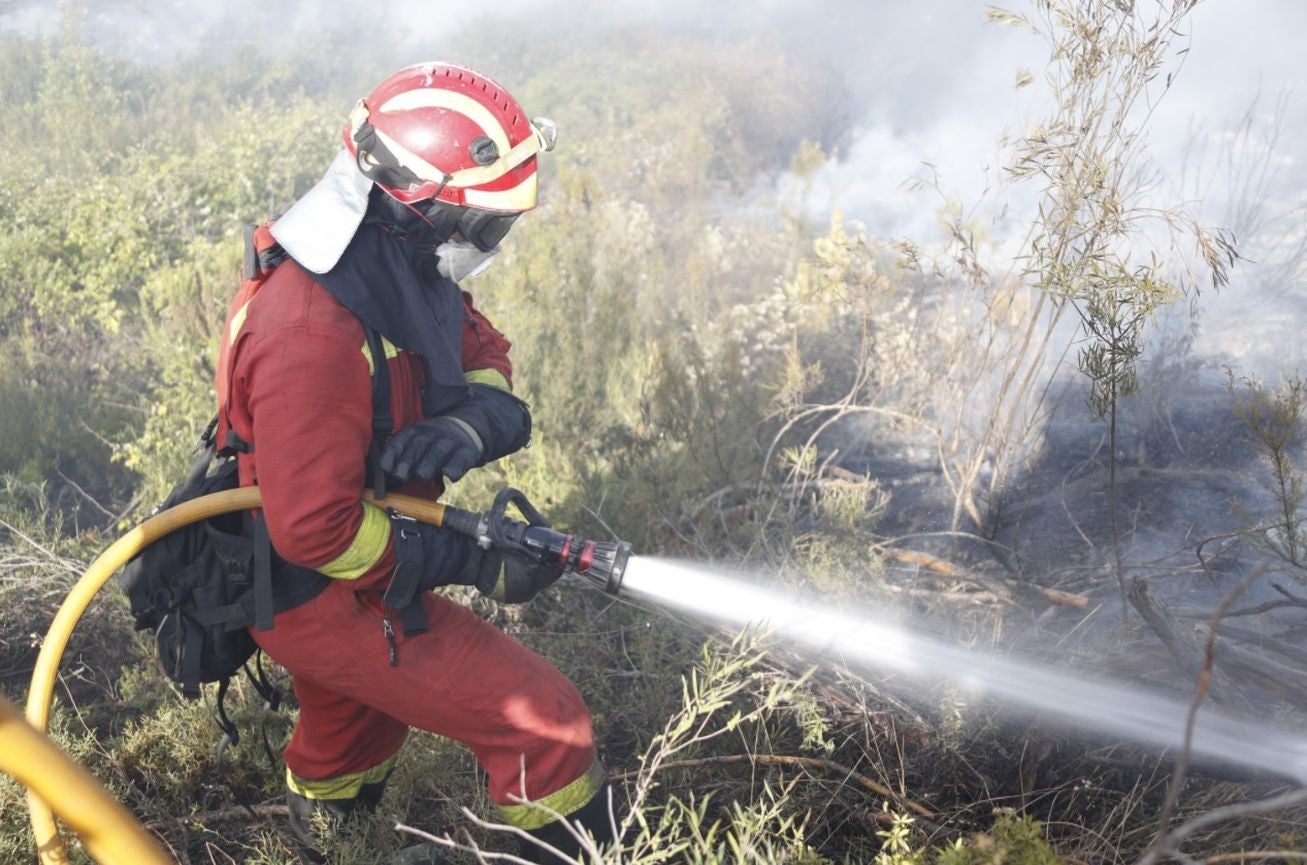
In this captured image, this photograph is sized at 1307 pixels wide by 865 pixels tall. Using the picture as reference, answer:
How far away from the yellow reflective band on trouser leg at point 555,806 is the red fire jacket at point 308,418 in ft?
2.17

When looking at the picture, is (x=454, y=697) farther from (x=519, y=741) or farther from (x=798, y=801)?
(x=798, y=801)

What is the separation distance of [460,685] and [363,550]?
1.35 ft

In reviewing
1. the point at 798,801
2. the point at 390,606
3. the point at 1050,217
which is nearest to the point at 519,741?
the point at 390,606

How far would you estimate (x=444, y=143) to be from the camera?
237 centimetres

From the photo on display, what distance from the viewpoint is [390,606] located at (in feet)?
7.76

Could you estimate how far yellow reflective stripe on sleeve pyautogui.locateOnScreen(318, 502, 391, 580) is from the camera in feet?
7.44

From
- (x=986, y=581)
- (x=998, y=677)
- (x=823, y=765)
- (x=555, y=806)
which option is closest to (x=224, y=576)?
(x=555, y=806)

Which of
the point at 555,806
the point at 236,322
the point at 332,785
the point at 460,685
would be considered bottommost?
the point at 332,785

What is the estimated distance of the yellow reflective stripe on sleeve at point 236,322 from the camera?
2326 millimetres

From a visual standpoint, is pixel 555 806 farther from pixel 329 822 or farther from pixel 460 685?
pixel 329 822

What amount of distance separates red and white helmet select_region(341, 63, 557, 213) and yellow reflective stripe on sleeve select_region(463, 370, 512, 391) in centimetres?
59

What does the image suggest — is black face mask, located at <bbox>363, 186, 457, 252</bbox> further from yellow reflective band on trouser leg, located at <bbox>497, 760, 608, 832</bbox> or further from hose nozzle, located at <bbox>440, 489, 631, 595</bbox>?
yellow reflective band on trouser leg, located at <bbox>497, 760, 608, 832</bbox>

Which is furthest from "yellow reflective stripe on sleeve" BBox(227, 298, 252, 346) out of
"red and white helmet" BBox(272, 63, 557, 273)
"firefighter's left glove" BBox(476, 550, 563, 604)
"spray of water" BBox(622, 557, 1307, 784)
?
"spray of water" BBox(622, 557, 1307, 784)

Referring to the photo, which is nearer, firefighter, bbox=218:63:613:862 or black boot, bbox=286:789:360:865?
firefighter, bbox=218:63:613:862
